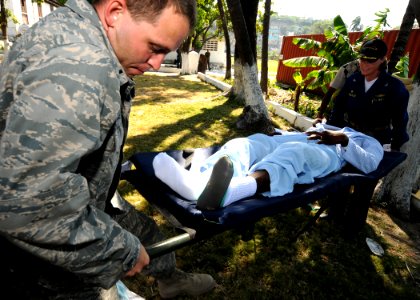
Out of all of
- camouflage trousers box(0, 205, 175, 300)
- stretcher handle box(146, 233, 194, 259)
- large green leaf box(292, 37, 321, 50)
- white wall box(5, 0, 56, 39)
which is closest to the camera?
camouflage trousers box(0, 205, 175, 300)

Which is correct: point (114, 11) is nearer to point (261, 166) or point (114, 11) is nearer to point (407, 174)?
point (261, 166)

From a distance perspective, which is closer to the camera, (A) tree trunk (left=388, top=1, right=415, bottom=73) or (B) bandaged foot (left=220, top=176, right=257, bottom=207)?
(B) bandaged foot (left=220, top=176, right=257, bottom=207)

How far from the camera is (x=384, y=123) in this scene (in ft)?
12.0

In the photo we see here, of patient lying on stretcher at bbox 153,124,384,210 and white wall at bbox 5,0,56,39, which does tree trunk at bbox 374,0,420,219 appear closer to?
patient lying on stretcher at bbox 153,124,384,210

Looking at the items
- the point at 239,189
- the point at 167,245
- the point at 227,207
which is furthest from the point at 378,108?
the point at 167,245

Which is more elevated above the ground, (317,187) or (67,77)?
(67,77)

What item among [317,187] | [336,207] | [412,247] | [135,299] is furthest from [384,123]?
[135,299]

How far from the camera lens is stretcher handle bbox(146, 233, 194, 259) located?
59.8 inches

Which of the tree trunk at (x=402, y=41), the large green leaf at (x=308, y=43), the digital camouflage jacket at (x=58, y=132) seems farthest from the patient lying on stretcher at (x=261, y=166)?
the large green leaf at (x=308, y=43)

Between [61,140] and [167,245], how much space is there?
0.96m

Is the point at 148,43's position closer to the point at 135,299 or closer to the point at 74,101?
the point at 74,101

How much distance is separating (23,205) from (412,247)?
385cm

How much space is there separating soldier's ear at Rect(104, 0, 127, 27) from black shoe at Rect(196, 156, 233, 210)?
125cm

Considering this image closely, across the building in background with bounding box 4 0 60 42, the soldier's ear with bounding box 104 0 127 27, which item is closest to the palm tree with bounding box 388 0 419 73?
the soldier's ear with bounding box 104 0 127 27
